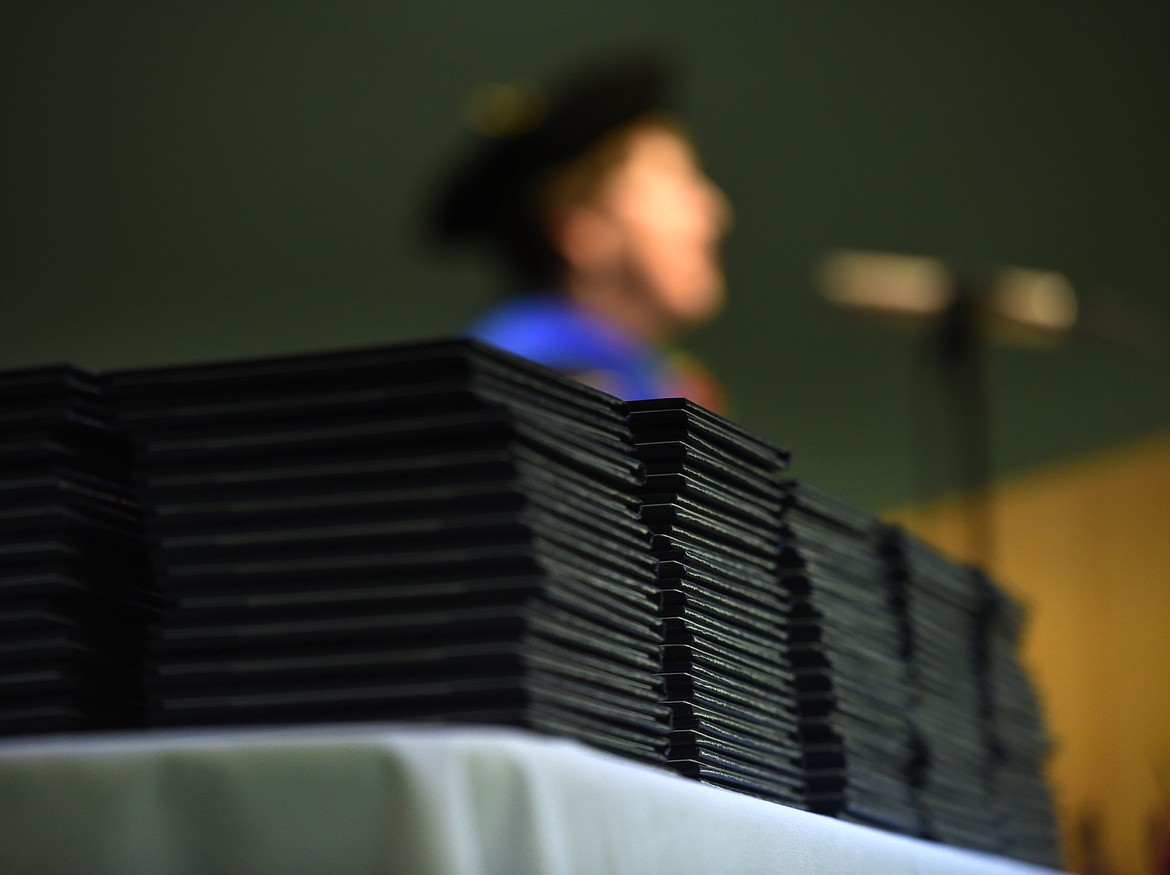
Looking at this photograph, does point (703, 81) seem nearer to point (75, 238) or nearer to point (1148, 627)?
point (75, 238)

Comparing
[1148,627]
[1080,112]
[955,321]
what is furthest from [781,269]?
[1148,627]

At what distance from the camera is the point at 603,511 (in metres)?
0.69

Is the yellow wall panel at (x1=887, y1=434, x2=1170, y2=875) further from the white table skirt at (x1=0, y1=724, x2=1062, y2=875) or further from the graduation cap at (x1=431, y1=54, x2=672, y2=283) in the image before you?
the graduation cap at (x1=431, y1=54, x2=672, y2=283)

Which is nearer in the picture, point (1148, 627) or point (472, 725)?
point (472, 725)

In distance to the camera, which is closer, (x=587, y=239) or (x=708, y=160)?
(x=587, y=239)

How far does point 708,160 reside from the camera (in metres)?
5.92

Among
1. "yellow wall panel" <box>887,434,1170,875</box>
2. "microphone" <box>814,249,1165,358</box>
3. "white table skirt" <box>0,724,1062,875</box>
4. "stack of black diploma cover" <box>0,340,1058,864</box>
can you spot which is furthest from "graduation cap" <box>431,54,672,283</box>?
"white table skirt" <box>0,724,1062,875</box>

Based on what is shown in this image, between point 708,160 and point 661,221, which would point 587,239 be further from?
point 708,160

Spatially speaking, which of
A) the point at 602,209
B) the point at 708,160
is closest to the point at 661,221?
the point at 602,209

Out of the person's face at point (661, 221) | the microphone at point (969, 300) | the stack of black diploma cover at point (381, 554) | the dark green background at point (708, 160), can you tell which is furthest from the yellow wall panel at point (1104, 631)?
the dark green background at point (708, 160)

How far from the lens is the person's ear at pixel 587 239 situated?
135 inches

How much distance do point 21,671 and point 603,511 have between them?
0.24 m

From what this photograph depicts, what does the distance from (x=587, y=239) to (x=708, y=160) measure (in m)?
2.59

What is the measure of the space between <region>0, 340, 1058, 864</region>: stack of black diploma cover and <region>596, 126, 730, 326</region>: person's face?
105 inches
